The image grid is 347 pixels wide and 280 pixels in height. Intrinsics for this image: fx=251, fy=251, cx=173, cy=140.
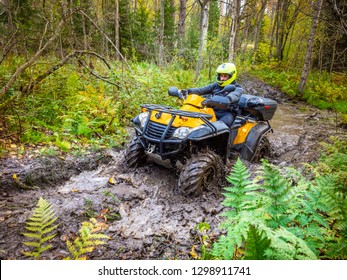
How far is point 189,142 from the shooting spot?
367 centimetres

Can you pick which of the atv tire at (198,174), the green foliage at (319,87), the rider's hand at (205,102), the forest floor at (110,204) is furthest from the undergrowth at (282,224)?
the green foliage at (319,87)

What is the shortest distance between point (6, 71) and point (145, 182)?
497 centimetres

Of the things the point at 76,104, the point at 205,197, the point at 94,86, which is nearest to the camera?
the point at 205,197

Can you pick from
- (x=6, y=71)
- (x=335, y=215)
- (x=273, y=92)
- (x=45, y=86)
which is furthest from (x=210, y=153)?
(x=273, y=92)

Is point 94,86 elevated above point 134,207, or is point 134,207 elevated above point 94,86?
point 94,86

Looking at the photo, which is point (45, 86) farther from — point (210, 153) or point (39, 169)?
point (210, 153)

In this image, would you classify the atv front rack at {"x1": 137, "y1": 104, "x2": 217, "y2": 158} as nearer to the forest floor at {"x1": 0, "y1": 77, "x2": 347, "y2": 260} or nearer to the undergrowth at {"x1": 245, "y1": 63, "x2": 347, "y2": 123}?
the forest floor at {"x1": 0, "y1": 77, "x2": 347, "y2": 260}

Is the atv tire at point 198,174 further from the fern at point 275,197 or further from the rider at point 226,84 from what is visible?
the fern at point 275,197

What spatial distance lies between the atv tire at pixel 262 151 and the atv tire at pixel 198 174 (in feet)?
4.74

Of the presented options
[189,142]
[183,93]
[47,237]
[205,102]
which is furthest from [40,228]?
[183,93]

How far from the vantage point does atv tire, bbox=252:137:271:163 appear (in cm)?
499

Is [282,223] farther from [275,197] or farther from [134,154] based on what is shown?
[134,154]

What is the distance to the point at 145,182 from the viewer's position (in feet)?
13.3

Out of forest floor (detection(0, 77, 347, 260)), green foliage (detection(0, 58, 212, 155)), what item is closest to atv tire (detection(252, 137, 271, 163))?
forest floor (detection(0, 77, 347, 260))
